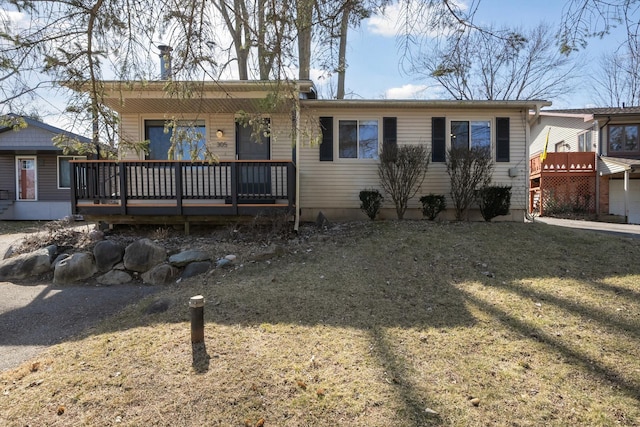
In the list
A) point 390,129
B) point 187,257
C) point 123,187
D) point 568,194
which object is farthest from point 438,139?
point 568,194

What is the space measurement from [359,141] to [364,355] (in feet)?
23.3

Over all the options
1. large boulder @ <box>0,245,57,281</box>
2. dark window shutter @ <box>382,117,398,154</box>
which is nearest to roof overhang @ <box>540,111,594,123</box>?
dark window shutter @ <box>382,117,398,154</box>

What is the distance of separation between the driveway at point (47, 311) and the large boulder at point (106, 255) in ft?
1.79

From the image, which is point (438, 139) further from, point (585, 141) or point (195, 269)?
point (585, 141)

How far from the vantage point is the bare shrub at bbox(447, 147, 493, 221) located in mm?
8500

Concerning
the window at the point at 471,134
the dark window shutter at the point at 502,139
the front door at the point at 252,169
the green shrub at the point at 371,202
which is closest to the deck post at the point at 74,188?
the front door at the point at 252,169

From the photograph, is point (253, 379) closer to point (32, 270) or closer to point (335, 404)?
point (335, 404)

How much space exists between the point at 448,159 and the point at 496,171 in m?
A: 1.39

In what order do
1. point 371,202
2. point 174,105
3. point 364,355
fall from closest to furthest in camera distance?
1. point 364,355
2. point 174,105
3. point 371,202

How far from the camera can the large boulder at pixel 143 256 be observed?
6.39 metres

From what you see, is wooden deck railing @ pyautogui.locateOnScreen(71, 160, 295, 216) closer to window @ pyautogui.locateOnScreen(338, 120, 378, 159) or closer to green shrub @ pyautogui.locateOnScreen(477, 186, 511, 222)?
window @ pyautogui.locateOnScreen(338, 120, 378, 159)

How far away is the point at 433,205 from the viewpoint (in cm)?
877

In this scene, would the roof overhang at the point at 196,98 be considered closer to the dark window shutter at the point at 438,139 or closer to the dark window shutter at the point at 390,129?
the dark window shutter at the point at 390,129

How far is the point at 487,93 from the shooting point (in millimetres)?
20562
